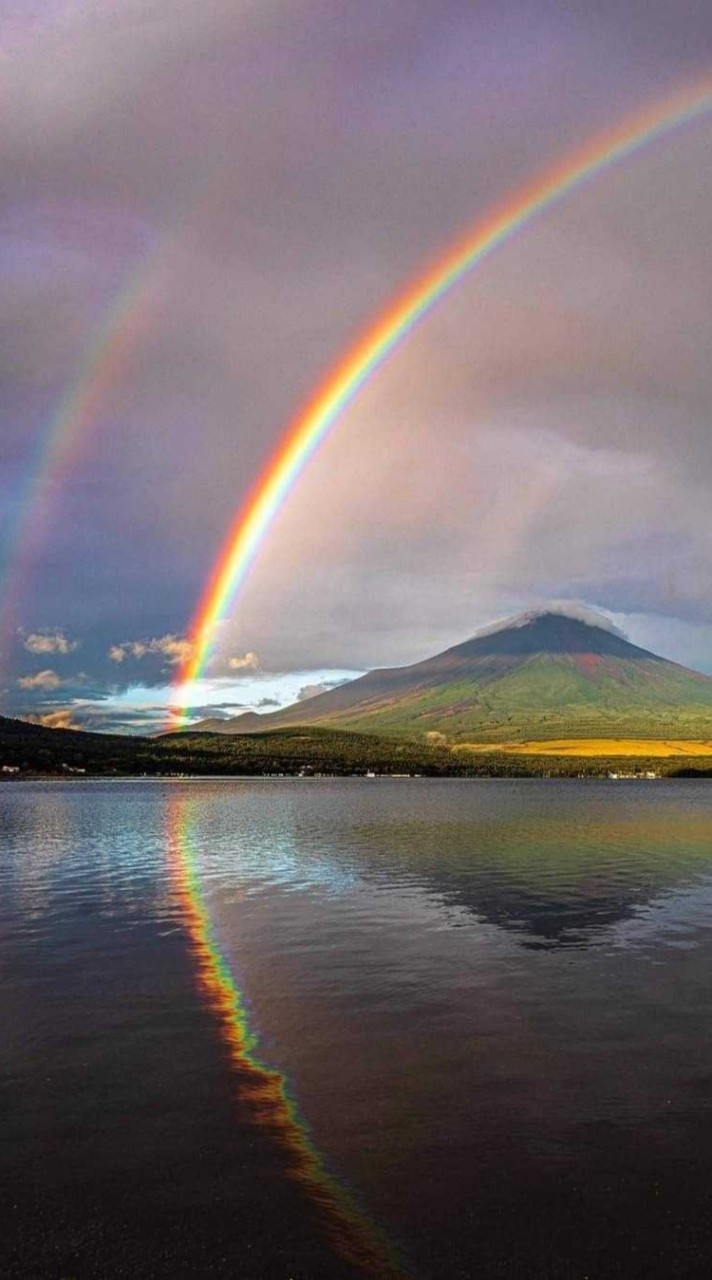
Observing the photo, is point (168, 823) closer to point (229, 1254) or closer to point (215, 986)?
point (215, 986)

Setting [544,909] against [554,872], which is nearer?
[544,909]

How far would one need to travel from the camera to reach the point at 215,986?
25.2 meters

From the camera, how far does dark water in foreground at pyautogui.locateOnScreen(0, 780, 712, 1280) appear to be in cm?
1209

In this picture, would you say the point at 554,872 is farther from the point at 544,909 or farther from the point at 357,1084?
the point at 357,1084

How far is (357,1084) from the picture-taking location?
17.7m

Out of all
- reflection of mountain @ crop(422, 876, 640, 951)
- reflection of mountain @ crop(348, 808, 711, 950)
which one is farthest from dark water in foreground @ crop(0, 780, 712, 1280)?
reflection of mountain @ crop(348, 808, 711, 950)

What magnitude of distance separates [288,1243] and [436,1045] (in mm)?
8351

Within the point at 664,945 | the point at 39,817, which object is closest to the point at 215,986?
the point at 664,945

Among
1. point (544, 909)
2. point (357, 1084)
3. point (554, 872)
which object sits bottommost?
point (554, 872)

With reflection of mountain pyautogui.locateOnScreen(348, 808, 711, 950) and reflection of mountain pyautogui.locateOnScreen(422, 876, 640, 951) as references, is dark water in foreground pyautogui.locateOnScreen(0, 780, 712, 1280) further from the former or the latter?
reflection of mountain pyautogui.locateOnScreen(348, 808, 711, 950)

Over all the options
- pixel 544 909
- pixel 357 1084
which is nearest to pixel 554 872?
pixel 544 909

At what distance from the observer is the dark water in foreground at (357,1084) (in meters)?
12.1

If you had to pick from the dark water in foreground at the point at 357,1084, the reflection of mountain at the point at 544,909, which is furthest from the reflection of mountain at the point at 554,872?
the dark water in foreground at the point at 357,1084

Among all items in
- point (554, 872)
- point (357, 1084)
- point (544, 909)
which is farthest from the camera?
point (554, 872)
